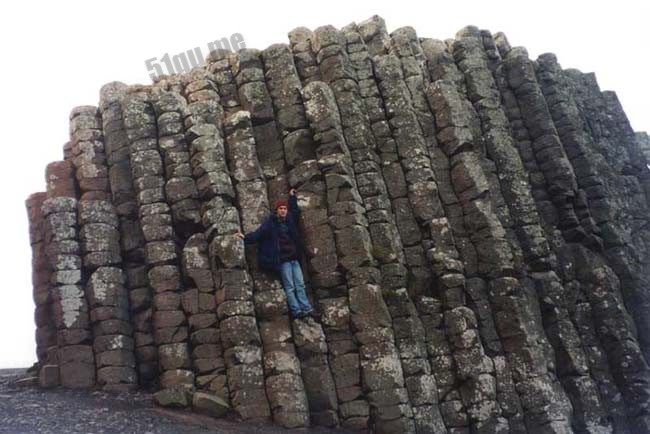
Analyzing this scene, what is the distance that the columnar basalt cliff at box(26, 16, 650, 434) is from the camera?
19.7 metres

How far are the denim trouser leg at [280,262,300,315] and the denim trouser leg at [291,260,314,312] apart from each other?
11cm

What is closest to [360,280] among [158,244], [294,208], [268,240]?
[268,240]

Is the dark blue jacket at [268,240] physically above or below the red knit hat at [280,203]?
below

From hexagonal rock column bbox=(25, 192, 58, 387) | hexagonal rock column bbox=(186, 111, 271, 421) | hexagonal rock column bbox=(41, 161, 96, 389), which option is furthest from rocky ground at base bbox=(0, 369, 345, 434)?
hexagonal rock column bbox=(25, 192, 58, 387)

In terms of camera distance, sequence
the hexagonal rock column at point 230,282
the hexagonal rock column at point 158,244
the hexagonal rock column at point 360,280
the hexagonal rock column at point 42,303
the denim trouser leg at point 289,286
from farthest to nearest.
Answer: the hexagonal rock column at point 42,303 < the denim trouser leg at point 289,286 < the hexagonal rock column at point 158,244 < the hexagonal rock column at point 360,280 < the hexagonal rock column at point 230,282

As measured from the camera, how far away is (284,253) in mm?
20703

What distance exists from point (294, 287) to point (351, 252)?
214cm

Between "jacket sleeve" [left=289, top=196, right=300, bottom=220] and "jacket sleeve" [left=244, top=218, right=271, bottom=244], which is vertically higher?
"jacket sleeve" [left=289, top=196, right=300, bottom=220]

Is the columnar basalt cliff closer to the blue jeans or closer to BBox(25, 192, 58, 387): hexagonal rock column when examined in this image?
BBox(25, 192, 58, 387): hexagonal rock column

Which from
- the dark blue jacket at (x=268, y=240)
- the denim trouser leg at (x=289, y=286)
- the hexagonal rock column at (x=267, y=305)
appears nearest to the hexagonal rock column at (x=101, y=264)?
the hexagonal rock column at (x=267, y=305)

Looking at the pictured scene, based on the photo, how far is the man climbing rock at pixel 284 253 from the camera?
20266mm

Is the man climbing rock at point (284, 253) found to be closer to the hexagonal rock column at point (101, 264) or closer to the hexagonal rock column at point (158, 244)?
the hexagonal rock column at point (158, 244)

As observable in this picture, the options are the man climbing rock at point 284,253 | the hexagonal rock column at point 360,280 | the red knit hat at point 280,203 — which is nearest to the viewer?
the hexagonal rock column at point 360,280

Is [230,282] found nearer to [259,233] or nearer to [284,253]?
[259,233]
